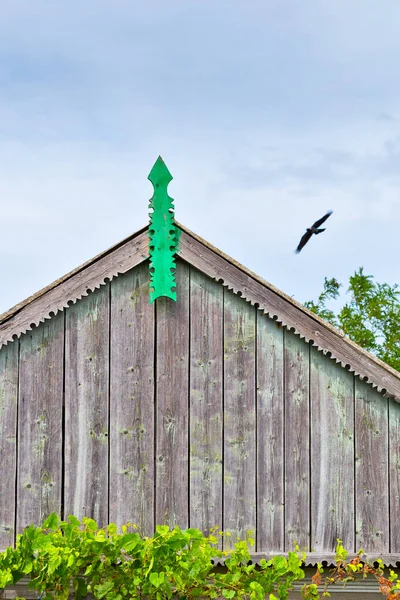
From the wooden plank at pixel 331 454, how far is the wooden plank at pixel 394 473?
1.05 feet

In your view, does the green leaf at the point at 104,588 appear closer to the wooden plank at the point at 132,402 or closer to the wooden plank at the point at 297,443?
the wooden plank at the point at 132,402

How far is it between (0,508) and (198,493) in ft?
5.31

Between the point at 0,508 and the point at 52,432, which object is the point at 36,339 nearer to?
the point at 52,432

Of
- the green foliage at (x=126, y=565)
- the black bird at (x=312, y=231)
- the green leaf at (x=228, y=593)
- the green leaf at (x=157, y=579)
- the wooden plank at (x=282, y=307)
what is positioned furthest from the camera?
the black bird at (x=312, y=231)

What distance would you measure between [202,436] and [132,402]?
639mm

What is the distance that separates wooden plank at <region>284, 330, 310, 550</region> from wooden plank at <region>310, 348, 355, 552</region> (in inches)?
2.0

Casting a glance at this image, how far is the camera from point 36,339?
7.04 metres

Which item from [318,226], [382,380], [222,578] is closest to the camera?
[222,578]

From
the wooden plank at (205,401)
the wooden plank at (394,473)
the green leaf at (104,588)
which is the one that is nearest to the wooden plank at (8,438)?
the green leaf at (104,588)

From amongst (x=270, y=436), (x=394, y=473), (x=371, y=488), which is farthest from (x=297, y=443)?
(x=394, y=473)

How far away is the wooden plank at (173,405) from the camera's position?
6.93 meters

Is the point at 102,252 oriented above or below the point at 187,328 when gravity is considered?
above

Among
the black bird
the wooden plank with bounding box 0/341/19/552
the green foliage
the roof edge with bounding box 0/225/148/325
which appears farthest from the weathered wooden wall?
the black bird

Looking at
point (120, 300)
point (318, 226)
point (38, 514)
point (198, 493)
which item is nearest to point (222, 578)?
point (198, 493)
